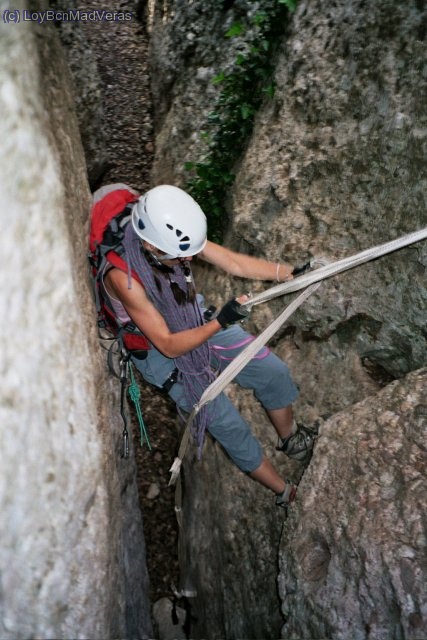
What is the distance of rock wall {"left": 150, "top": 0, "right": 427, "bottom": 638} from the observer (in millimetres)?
3229

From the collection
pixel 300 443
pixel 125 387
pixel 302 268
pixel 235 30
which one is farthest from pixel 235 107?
pixel 300 443

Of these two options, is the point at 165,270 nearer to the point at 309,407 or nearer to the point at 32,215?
the point at 32,215

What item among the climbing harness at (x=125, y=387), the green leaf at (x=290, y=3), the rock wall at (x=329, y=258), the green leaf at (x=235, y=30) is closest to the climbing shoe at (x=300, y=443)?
the rock wall at (x=329, y=258)

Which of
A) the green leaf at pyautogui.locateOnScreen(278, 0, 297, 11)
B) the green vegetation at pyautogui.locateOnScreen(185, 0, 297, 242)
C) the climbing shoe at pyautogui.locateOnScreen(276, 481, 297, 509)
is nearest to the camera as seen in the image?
the climbing shoe at pyautogui.locateOnScreen(276, 481, 297, 509)

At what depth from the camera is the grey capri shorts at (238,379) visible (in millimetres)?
3541

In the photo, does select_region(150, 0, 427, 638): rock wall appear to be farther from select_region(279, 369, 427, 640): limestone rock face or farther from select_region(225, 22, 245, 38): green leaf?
select_region(225, 22, 245, 38): green leaf

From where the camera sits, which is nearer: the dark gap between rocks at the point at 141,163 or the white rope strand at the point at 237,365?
the white rope strand at the point at 237,365

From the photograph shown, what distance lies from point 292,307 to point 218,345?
0.62 meters

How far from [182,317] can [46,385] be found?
109cm

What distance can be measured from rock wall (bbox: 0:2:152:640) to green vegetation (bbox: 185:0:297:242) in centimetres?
183

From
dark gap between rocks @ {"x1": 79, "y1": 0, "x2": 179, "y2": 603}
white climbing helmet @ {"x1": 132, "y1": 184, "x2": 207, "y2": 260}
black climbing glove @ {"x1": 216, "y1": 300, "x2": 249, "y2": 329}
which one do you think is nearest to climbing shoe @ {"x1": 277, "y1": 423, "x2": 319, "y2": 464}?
black climbing glove @ {"x1": 216, "y1": 300, "x2": 249, "y2": 329}

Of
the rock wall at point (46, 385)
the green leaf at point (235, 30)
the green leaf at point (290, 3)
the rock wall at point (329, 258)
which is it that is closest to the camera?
the rock wall at point (46, 385)

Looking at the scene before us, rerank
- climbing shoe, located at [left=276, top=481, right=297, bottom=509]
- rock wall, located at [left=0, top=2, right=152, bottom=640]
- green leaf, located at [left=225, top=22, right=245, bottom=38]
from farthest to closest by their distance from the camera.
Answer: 1. green leaf, located at [left=225, top=22, right=245, bottom=38]
2. climbing shoe, located at [left=276, top=481, right=297, bottom=509]
3. rock wall, located at [left=0, top=2, right=152, bottom=640]

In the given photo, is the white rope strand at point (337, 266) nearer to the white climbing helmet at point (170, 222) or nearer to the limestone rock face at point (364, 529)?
the white climbing helmet at point (170, 222)
